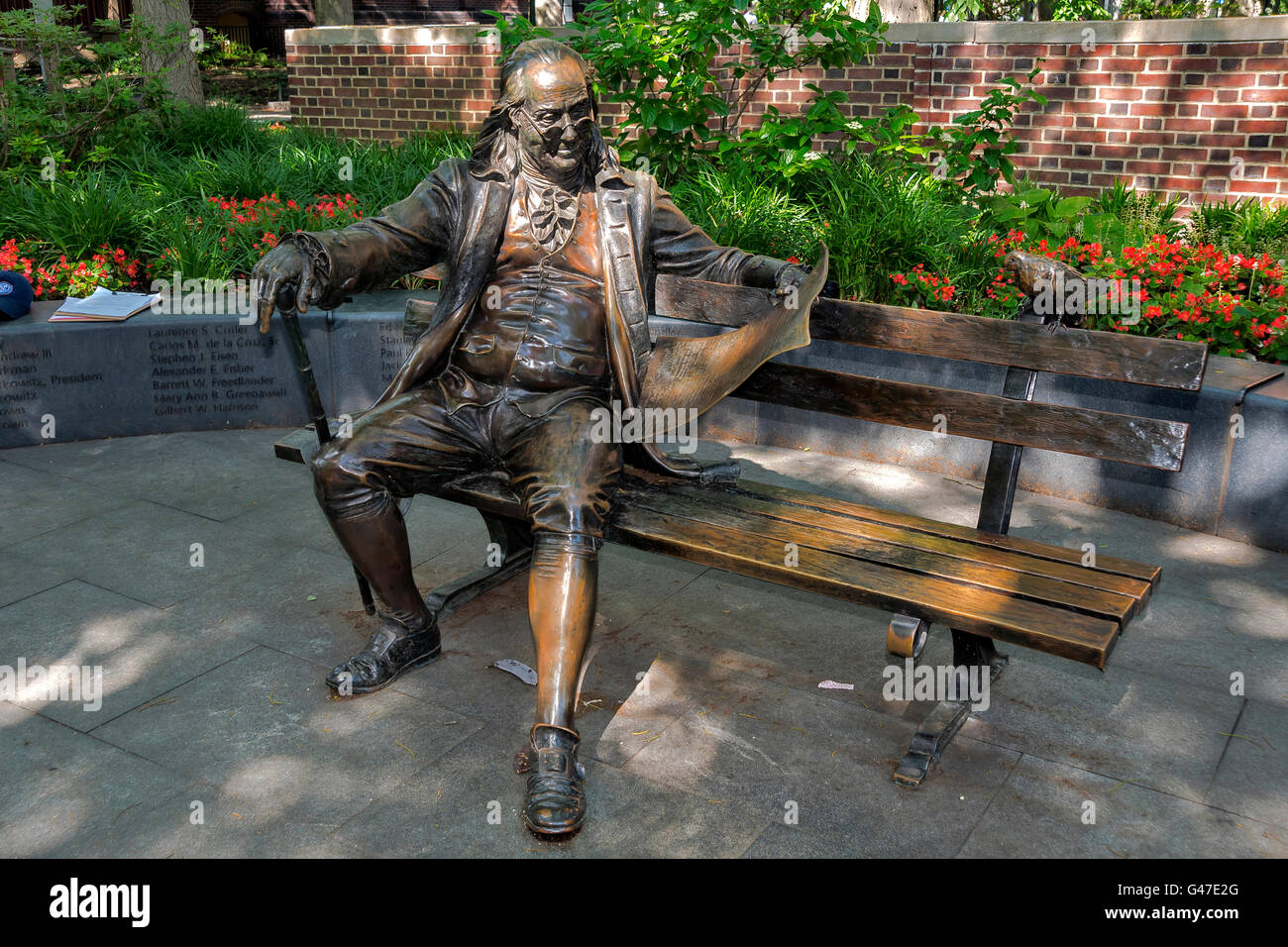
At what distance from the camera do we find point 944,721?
3.42 meters

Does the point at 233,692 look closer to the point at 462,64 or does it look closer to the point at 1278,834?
the point at 1278,834

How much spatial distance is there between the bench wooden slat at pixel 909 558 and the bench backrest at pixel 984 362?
0.41 meters

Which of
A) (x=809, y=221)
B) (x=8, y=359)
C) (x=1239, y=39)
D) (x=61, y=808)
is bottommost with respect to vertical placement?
(x=61, y=808)

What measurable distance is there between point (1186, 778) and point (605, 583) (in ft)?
7.01

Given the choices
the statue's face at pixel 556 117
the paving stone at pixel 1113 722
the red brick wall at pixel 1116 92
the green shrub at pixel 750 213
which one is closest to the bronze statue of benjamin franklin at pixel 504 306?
the statue's face at pixel 556 117

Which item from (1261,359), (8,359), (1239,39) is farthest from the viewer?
(1239,39)

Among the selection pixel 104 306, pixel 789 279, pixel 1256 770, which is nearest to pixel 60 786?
pixel 789 279

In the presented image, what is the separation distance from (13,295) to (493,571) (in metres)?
3.18

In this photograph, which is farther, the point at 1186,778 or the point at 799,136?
the point at 799,136

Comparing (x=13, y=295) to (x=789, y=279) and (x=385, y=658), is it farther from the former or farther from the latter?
(x=789, y=279)

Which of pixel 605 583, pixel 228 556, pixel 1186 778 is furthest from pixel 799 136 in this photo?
pixel 1186 778

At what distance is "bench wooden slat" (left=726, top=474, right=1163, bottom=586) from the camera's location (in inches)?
131

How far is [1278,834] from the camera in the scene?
9.95 ft

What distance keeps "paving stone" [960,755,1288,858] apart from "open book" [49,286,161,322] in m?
4.82
